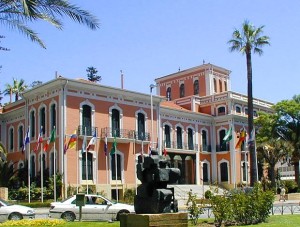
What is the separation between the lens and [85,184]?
37625mm

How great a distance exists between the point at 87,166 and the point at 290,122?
78.8ft

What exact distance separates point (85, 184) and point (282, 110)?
24265 millimetres

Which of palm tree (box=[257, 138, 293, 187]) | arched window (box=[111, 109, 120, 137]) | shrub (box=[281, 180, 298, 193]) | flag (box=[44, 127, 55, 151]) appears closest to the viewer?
flag (box=[44, 127, 55, 151])

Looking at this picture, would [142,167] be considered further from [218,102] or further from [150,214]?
[218,102]

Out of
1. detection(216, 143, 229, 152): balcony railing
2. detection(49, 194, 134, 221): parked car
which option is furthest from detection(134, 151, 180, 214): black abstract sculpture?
detection(216, 143, 229, 152): balcony railing

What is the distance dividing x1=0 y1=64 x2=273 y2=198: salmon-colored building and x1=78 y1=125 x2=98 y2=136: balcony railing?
0.27 feet

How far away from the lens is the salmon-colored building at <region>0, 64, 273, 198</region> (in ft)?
124

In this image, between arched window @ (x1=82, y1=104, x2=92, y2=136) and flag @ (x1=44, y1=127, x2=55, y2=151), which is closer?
flag @ (x1=44, y1=127, x2=55, y2=151)

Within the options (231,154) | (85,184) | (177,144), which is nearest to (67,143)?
(85,184)

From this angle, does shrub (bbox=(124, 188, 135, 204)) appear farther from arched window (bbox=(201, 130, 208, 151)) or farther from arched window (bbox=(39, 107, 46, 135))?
arched window (bbox=(201, 130, 208, 151))

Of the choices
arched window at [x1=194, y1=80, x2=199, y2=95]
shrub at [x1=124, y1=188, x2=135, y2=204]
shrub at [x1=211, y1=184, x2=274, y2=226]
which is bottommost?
shrub at [x1=124, y1=188, x2=135, y2=204]

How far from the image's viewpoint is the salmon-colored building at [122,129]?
37938mm

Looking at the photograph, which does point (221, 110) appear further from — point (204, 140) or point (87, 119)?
point (87, 119)

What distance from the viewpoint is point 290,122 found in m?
50.9
